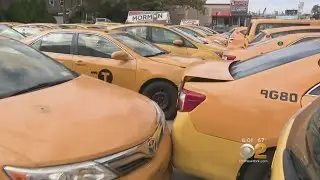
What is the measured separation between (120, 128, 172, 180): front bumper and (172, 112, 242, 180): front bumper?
0.09 meters

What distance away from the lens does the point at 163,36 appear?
12.0 m

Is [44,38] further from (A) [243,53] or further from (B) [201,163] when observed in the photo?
(B) [201,163]

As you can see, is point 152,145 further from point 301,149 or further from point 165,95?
point 165,95

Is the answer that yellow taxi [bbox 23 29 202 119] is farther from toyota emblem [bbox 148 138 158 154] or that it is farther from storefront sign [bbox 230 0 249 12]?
storefront sign [bbox 230 0 249 12]

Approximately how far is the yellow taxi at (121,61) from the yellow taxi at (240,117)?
11.6ft

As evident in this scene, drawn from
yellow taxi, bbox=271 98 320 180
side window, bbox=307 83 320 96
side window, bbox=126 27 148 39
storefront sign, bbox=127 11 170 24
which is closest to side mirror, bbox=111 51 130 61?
side window, bbox=307 83 320 96

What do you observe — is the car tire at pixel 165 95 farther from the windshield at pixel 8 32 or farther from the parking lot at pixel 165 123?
the windshield at pixel 8 32

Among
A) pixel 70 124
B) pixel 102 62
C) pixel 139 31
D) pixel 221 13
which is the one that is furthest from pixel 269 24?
pixel 221 13

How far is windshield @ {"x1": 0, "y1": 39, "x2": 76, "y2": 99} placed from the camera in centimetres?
349

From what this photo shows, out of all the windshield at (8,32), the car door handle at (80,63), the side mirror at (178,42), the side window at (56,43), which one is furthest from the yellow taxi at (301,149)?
the windshield at (8,32)

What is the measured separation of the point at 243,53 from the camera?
27.1ft

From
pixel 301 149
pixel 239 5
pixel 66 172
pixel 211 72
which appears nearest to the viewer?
pixel 301 149

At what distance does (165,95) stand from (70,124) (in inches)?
167

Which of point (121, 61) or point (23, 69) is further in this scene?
point (121, 61)
